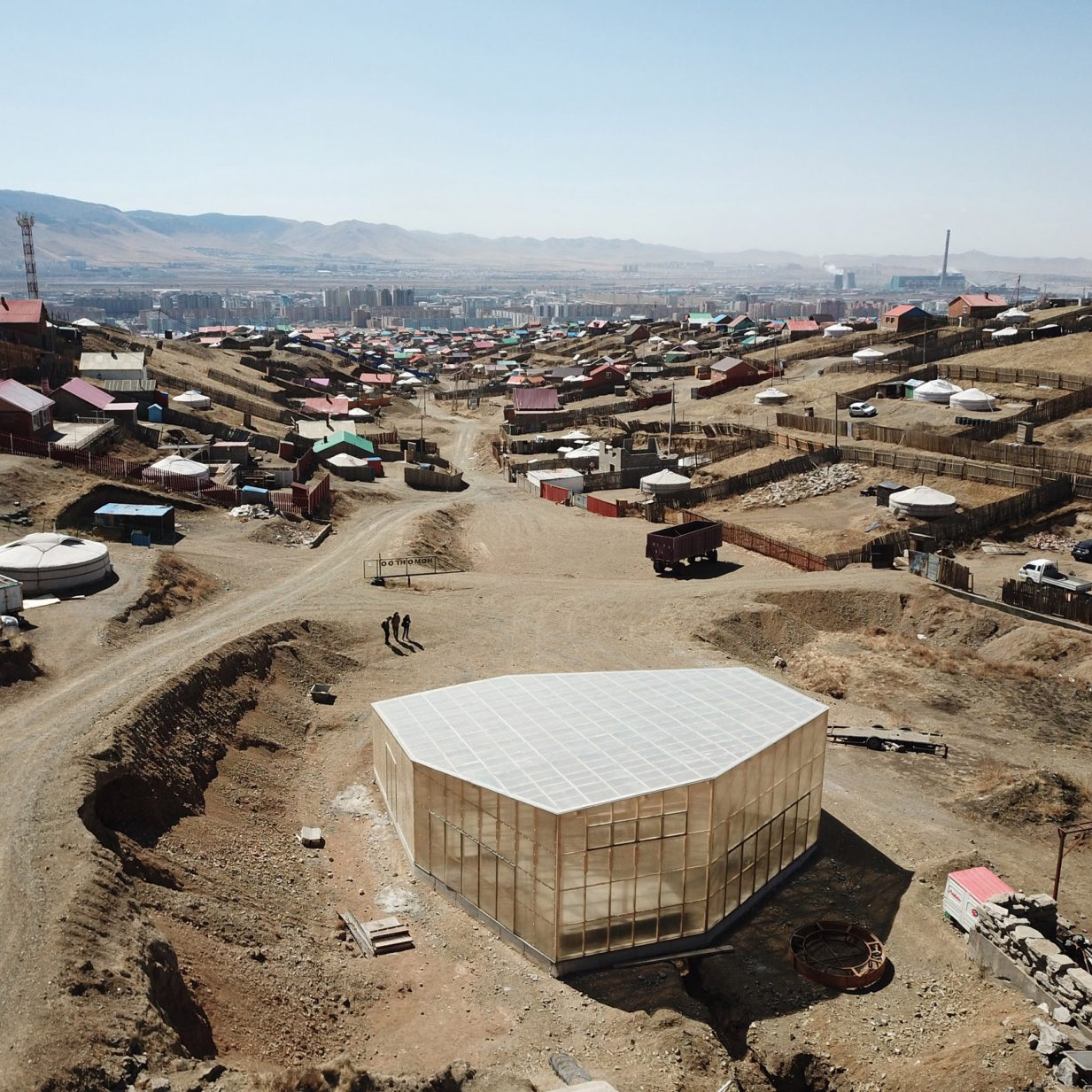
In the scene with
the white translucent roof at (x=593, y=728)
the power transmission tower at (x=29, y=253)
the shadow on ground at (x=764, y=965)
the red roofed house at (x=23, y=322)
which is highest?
the power transmission tower at (x=29, y=253)

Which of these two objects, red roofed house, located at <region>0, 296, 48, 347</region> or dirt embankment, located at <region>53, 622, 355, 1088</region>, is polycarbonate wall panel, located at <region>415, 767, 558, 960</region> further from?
red roofed house, located at <region>0, 296, 48, 347</region>

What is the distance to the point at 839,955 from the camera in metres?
23.0

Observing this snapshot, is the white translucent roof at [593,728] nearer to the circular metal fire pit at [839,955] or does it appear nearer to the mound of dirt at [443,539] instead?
the circular metal fire pit at [839,955]

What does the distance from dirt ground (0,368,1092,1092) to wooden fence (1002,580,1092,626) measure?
1.11 metres

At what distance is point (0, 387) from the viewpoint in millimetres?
56438

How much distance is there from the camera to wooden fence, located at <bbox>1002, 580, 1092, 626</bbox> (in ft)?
135

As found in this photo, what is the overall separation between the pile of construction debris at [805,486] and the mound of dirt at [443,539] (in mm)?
19764

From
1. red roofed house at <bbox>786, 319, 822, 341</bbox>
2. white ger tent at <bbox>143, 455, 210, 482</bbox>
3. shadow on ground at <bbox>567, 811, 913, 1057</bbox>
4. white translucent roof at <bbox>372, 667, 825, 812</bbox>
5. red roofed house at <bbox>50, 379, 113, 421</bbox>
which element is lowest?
shadow on ground at <bbox>567, 811, 913, 1057</bbox>

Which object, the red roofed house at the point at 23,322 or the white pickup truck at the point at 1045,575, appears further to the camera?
the red roofed house at the point at 23,322

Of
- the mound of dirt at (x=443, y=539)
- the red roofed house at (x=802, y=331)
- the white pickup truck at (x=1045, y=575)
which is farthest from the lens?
the red roofed house at (x=802, y=331)

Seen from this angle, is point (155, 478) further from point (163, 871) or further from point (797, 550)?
point (163, 871)

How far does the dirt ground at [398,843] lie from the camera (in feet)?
61.6

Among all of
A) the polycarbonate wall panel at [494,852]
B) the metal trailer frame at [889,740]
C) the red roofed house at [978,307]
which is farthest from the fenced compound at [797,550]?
the red roofed house at [978,307]

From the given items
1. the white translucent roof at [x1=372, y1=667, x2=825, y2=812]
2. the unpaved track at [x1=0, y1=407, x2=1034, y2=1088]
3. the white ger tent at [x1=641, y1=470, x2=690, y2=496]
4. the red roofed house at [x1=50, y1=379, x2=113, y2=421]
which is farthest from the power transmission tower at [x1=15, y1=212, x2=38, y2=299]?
the white translucent roof at [x1=372, y1=667, x2=825, y2=812]
